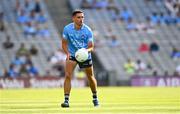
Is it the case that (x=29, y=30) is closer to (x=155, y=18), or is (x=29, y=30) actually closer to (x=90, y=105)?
(x=155, y=18)

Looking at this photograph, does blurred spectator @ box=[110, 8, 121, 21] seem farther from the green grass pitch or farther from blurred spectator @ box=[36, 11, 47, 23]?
the green grass pitch

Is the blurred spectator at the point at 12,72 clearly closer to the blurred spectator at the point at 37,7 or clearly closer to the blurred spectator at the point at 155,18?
the blurred spectator at the point at 37,7

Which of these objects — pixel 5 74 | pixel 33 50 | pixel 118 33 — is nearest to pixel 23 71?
pixel 5 74

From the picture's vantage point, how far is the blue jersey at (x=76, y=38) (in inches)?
669

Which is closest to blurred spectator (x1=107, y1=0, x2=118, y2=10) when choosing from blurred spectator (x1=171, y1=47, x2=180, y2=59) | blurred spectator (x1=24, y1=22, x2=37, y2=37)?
blurred spectator (x1=171, y1=47, x2=180, y2=59)

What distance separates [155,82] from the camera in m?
43.2

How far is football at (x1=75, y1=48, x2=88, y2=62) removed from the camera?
16.6 metres

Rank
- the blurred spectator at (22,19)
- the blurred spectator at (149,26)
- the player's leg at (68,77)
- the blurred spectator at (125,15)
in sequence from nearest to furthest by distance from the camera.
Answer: the player's leg at (68,77) < the blurred spectator at (22,19) < the blurred spectator at (125,15) < the blurred spectator at (149,26)

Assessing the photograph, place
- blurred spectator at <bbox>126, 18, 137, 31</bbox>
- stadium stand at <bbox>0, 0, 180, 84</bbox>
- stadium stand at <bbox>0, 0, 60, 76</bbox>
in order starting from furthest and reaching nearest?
blurred spectator at <bbox>126, 18, 137, 31</bbox> < stadium stand at <bbox>0, 0, 180, 84</bbox> < stadium stand at <bbox>0, 0, 60, 76</bbox>

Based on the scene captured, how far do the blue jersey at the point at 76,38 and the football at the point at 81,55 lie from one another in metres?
0.27

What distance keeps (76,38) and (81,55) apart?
58 cm

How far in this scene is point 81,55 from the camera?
655 inches

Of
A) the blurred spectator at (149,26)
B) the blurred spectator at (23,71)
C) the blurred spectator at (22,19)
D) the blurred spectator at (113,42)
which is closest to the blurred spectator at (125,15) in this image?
the blurred spectator at (149,26)

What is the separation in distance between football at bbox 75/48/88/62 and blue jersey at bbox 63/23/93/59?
0.27 m
